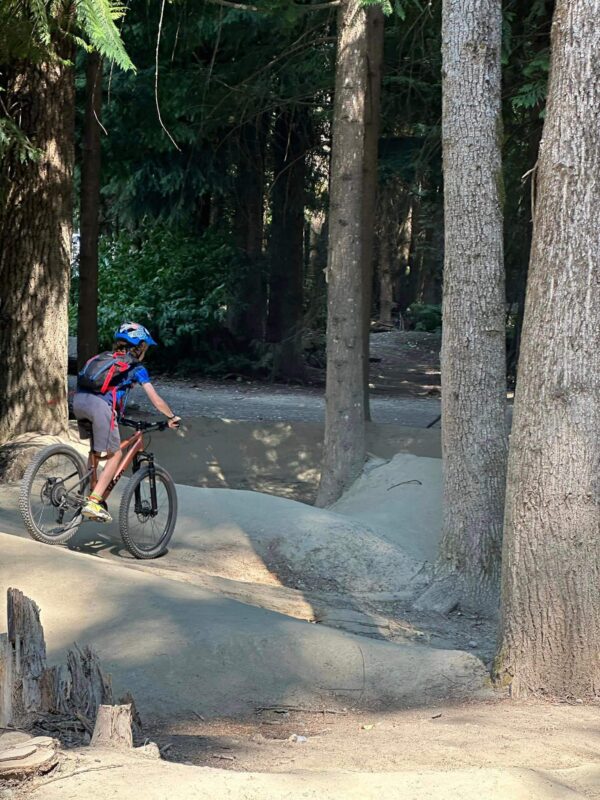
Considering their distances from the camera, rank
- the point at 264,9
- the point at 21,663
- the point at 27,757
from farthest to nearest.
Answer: the point at 264,9, the point at 21,663, the point at 27,757

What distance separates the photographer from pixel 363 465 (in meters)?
12.9

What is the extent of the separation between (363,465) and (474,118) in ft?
16.4

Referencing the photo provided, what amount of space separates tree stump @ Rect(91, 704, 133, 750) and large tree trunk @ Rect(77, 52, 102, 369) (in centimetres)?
1124

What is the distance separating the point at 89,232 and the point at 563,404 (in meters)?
10.4

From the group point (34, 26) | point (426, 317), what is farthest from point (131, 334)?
point (426, 317)

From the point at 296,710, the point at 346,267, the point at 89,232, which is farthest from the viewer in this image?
the point at 89,232

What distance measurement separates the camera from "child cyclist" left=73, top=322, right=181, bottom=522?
919cm

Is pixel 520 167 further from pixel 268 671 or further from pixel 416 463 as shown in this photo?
pixel 268 671

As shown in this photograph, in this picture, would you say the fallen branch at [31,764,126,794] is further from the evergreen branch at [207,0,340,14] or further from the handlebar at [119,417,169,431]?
the evergreen branch at [207,0,340,14]

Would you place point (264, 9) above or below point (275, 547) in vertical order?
above

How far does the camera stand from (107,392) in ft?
30.4

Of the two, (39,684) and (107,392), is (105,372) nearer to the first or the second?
(107,392)

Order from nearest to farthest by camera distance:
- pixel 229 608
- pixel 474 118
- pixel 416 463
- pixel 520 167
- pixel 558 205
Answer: pixel 558 205 → pixel 229 608 → pixel 474 118 → pixel 416 463 → pixel 520 167

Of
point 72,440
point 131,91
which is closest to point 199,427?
point 72,440
